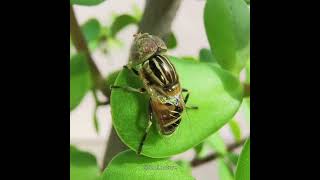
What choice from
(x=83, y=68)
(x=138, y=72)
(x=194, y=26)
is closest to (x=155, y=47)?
(x=138, y=72)

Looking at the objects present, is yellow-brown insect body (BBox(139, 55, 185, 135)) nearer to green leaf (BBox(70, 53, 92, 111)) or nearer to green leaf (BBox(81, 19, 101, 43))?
green leaf (BBox(70, 53, 92, 111))

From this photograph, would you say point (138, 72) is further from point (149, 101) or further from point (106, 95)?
point (106, 95)

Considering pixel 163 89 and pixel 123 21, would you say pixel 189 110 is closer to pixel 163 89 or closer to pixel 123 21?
pixel 163 89

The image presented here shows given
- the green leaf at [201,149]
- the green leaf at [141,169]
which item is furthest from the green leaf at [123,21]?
the green leaf at [141,169]

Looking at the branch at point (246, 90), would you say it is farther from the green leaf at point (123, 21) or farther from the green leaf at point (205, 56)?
the green leaf at point (123, 21)

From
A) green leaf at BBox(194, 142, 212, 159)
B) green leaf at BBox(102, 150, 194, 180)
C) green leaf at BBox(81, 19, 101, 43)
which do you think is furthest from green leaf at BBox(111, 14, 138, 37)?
green leaf at BBox(102, 150, 194, 180)
